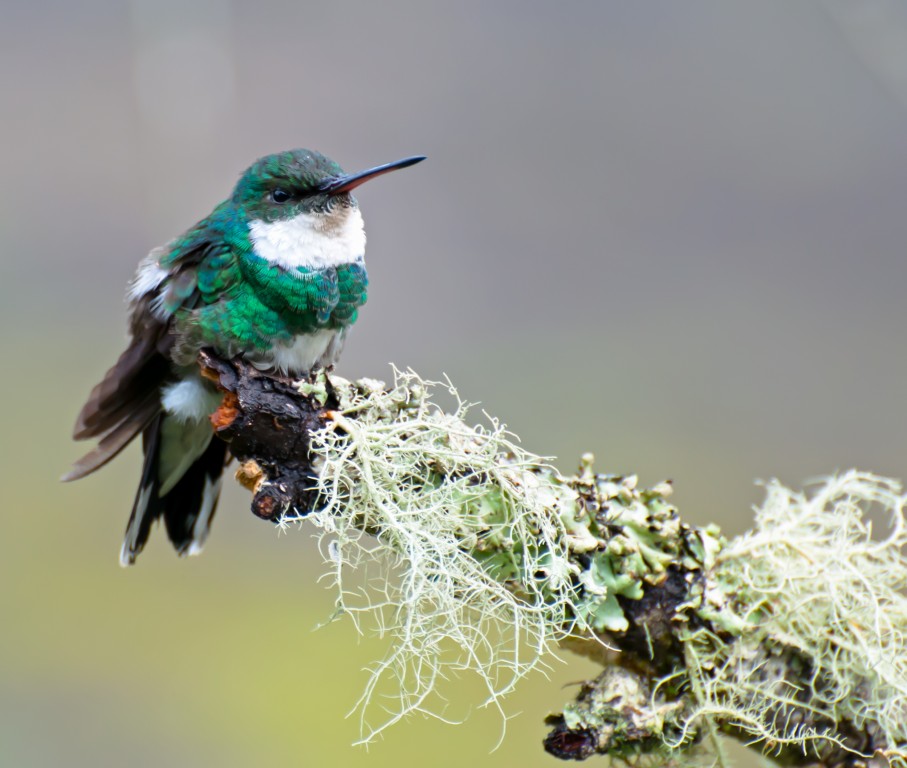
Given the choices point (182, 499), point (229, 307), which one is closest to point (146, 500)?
point (182, 499)

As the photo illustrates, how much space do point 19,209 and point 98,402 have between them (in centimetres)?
267

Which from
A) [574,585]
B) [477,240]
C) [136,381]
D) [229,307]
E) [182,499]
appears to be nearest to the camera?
[574,585]

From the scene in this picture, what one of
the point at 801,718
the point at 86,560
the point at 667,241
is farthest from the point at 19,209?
the point at 801,718

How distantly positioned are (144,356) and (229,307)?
195 mm

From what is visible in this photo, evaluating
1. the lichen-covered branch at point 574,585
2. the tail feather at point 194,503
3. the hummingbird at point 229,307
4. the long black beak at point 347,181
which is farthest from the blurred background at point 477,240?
the lichen-covered branch at point 574,585

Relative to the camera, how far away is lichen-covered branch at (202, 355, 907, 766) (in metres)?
1.05

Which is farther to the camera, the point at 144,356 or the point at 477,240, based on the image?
the point at 477,240

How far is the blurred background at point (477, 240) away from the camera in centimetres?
319

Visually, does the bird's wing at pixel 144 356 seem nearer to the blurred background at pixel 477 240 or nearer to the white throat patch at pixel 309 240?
the white throat patch at pixel 309 240

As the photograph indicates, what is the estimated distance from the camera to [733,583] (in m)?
1.16

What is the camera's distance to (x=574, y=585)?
1072 mm

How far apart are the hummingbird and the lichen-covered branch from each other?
13.1 inches

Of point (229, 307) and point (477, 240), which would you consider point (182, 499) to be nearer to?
point (229, 307)

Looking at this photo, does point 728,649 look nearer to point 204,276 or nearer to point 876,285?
point 204,276
